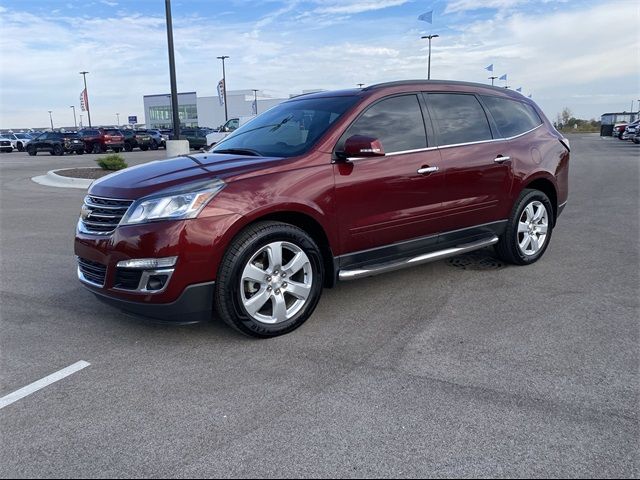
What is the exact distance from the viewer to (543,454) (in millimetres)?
2508

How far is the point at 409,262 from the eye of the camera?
4586 mm

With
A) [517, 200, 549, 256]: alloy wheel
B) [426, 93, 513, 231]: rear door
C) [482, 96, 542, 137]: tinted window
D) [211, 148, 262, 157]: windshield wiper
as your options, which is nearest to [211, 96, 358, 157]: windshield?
[211, 148, 262, 157]: windshield wiper

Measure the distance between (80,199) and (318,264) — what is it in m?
9.18

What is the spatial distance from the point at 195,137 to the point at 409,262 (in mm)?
34172

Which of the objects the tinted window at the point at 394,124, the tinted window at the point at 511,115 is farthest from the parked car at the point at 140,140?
the tinted window at the point at 394,124

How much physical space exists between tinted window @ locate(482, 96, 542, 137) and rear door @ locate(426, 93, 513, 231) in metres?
0.17

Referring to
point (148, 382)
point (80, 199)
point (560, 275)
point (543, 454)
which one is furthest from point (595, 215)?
point (80, 199)

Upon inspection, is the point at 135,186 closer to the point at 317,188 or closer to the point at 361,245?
the point at 317,188

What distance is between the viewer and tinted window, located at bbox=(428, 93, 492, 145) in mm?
4836

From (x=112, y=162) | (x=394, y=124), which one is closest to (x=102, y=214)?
(x=394, y=124)

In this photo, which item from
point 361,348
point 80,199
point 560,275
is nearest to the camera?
point 361,348

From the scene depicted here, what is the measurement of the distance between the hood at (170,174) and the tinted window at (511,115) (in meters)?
2.60

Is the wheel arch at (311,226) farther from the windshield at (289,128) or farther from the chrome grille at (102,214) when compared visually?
the chrome grille at (102,214)

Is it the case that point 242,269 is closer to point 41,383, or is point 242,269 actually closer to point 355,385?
point 355,385
